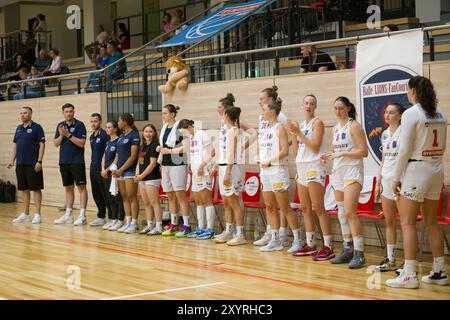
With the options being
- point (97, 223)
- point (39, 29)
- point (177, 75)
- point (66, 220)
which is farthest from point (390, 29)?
point (39, 29)

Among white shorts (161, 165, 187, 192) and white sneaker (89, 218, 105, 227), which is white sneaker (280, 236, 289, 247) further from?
white sneaker (89, 218, 105, 227)

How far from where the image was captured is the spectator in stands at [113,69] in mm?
13883

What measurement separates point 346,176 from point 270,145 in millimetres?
1286

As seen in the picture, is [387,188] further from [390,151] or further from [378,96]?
[378,96]

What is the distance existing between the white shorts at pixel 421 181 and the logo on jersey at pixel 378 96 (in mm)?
1976

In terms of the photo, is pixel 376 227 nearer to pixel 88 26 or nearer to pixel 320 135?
pixel 320 135

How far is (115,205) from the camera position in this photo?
11125 mm

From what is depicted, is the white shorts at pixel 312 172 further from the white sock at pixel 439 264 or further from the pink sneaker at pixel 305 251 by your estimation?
the white sock at pixel 439 264

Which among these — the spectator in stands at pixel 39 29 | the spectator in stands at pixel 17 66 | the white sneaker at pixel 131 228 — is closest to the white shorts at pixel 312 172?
the white sneaker at pixel 131 228

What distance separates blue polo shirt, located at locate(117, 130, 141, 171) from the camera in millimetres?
10570

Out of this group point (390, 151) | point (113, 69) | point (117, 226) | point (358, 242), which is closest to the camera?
point (390, 151)
